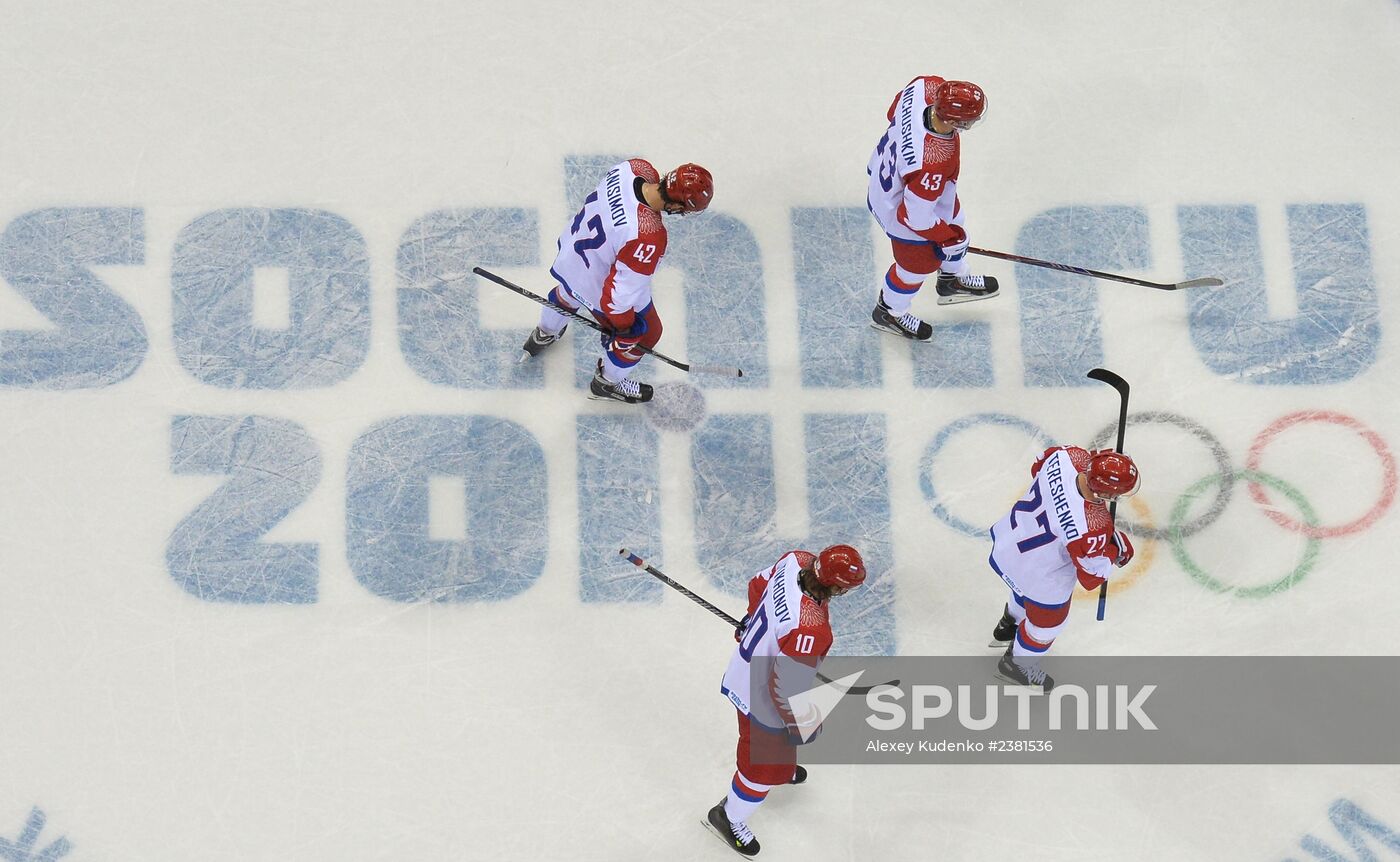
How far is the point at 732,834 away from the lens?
641cm

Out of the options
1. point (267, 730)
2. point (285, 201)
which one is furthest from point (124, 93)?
point (267, 730)

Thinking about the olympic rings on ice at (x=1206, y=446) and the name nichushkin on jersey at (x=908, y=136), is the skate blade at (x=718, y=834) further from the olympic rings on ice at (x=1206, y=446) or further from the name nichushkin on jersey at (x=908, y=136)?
the name nichushkin on jersey at (x=908, y=136)

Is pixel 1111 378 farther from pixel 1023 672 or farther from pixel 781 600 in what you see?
pixel 781 600

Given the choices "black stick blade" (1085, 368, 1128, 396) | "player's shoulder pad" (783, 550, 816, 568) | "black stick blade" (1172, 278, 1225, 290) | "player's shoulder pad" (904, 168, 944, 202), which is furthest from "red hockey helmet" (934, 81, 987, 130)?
"player's shoulder pad" (783, 550, 816, 568)

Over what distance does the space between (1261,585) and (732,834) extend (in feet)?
8.27

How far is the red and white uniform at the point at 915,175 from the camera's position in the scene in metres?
6.38

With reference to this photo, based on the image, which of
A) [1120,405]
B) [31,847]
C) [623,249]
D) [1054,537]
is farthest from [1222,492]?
[31,847]

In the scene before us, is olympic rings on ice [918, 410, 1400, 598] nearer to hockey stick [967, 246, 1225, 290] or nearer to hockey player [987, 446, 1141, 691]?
hockey stick [967, 246, 1225, 290]

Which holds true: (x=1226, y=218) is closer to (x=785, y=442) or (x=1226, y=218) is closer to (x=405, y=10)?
(x=785, y=442)

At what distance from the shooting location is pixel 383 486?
22.3ft

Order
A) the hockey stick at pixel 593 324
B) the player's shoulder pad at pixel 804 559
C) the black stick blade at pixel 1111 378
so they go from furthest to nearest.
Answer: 1. the black stick blade at pixel 1111 378
2. the hockey stick at pixel 593 324
3. the player's shoulder pad at pixel 804 559

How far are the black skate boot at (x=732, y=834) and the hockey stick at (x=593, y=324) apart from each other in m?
1.80

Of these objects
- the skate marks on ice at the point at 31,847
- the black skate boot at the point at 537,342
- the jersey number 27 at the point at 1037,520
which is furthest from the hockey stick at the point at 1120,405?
the skate marks on ice at the point at 31,847

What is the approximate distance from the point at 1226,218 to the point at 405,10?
152 inches
